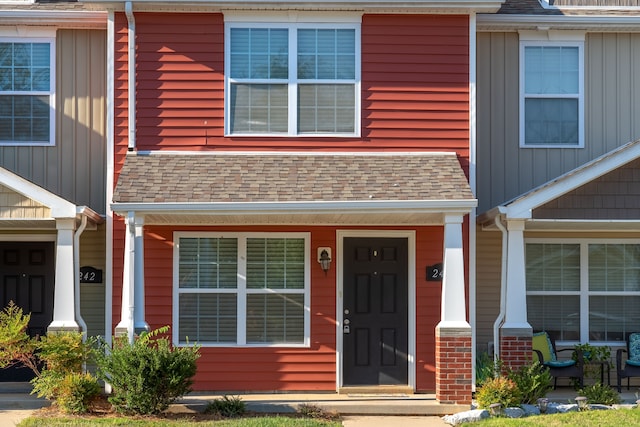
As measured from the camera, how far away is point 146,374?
11.0 m

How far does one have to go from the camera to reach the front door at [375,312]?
12969 mm

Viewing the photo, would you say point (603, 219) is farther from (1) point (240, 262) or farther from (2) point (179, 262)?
(2) point (179, 262)

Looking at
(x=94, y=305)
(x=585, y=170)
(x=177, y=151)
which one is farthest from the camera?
(x=94, y=305)

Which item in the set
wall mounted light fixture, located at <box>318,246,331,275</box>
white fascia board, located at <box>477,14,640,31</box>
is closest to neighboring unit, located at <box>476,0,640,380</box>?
white fascia board, located at <box>477,14,640,31</box>

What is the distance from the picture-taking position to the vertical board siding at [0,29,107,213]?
1363 centimetres

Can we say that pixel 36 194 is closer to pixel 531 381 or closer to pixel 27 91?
pixel 27 91

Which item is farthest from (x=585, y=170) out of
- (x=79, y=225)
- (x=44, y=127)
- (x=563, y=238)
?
(x=44, y=127)

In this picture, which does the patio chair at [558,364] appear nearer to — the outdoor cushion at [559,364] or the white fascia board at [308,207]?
the outdoor cushion at [559,364]

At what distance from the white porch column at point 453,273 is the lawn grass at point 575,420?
4.51 feet

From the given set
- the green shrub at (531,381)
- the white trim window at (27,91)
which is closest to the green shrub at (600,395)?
the green shrub at (531,381)

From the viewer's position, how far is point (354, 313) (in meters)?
13.0

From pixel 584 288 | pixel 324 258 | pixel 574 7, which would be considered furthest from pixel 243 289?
pixel 574 7

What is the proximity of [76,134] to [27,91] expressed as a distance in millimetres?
949

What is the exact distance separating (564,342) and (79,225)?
7251mm
